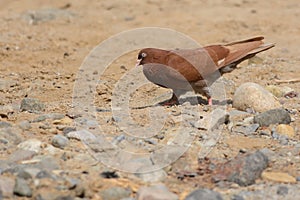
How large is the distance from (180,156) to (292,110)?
2162 millimetres

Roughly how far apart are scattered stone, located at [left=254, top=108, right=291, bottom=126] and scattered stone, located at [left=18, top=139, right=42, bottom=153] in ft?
7.62

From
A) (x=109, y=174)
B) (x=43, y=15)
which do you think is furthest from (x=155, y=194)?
(x=43, y=15)

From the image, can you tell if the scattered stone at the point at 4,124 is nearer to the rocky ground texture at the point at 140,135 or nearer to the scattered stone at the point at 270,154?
the rocky ground texture at the point at 140,135

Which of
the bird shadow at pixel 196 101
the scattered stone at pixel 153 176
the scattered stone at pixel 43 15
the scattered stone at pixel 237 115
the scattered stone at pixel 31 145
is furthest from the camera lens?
the scattered stone at pixel 43 15

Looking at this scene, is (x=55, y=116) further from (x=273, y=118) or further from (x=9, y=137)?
(x=273, y=118)

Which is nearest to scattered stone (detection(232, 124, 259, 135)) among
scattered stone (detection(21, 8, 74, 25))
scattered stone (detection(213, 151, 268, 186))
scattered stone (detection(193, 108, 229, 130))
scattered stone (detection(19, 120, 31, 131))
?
scattered stone (detection(193, 108, 229, 130))

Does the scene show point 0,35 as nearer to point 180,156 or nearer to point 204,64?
point 204,64

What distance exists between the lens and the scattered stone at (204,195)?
4371 millimetres

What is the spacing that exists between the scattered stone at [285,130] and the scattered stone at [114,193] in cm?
215

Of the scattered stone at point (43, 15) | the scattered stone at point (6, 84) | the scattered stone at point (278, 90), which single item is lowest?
the scattered stone at point (43, 15)

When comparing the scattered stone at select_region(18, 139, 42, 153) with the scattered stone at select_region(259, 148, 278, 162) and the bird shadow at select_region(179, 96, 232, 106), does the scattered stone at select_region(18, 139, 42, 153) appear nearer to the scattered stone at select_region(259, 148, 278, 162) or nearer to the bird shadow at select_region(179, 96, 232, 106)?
the scattered stone at select_region(259, 148, 278, 162)

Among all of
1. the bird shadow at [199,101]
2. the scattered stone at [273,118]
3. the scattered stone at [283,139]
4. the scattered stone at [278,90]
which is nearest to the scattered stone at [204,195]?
the scattered stone at [283,139]

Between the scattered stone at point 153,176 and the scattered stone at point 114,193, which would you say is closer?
the scattered stone at point 114,193

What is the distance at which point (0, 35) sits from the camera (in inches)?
494
